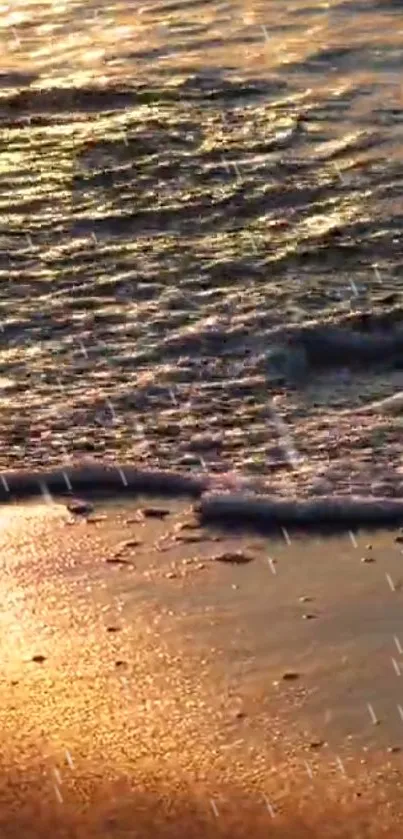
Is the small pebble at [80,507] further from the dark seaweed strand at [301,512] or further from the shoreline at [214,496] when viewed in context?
the dark seaweed strand at [301,512]

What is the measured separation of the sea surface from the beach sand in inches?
20.4

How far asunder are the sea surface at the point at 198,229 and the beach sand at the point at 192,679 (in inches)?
20.4

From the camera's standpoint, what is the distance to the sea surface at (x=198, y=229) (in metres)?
5.93

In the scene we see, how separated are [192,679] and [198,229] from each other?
13.9 feet

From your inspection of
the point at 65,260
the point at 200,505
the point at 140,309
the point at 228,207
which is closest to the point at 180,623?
the point at 200,505

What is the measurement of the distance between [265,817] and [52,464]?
2.00m

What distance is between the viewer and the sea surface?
5.93 metres

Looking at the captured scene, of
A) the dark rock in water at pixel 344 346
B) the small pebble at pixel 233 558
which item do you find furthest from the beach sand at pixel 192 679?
the dark rock in water at pixel 344 346

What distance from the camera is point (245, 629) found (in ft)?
15.0

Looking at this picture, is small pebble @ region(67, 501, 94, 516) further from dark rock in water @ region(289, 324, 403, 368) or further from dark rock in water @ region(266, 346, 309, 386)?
dark rock in water @ region(289, 324, 403, 368)

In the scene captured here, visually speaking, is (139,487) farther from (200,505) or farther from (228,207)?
(228,207)

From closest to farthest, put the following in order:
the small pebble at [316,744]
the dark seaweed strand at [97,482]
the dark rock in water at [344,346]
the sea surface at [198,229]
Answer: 1. the small pebble at [316,744]
2. the dark seaweed strand at [97,482]
3. the sea surface at [198,229]
4. the dark rock in water at [344,346]

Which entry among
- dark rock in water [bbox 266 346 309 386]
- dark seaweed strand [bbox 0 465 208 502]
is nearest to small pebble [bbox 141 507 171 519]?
dark seaweed strand [bbox 0 465 208 502]

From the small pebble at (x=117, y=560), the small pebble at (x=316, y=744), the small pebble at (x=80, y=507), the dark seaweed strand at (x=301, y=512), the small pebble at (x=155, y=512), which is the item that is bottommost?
the small pebble at (x=316, y=744)
